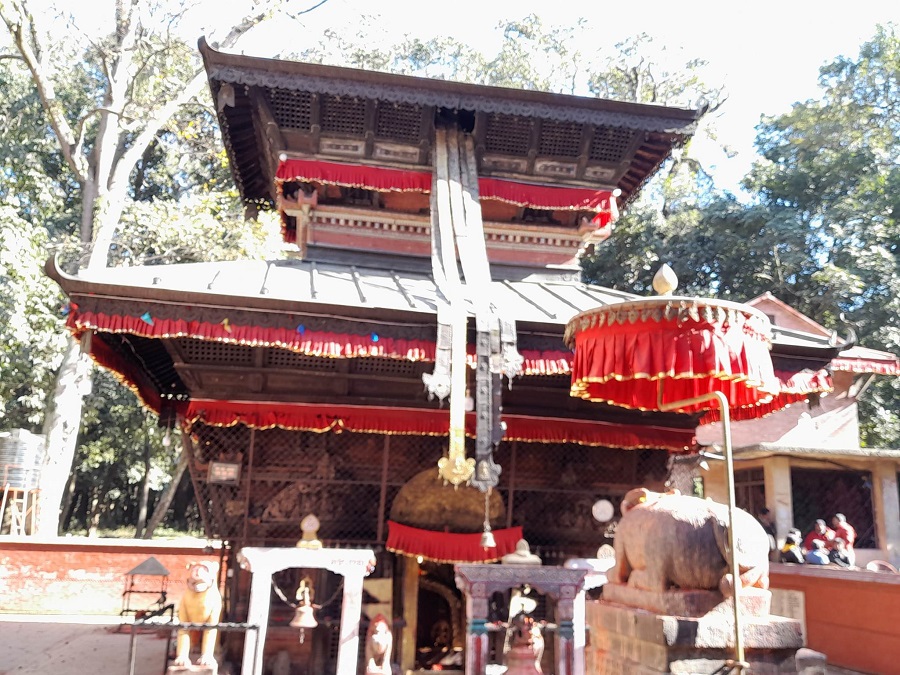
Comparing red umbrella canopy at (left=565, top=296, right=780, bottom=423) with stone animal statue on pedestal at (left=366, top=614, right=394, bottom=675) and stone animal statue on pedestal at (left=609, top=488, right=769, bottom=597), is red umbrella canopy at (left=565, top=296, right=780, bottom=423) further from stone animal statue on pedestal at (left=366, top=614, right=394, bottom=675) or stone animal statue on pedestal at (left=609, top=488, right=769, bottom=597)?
stone animal statue on pedestal at (left=366, top=614, right=394, bottom=675)

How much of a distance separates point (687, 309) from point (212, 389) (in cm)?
513

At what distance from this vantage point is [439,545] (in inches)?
308

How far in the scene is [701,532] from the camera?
188 inches

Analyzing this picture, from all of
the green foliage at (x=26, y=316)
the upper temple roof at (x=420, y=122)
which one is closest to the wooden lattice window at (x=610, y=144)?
the upper temple roof at (x=420, y=122)

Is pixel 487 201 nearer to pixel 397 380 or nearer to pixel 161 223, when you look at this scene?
pixel 397 380

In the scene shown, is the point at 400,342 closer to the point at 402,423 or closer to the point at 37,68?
the point at 402,423

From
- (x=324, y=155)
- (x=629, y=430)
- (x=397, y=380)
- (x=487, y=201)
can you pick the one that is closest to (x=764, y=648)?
(x=629, y=430)

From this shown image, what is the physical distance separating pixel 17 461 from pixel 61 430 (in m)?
1.61

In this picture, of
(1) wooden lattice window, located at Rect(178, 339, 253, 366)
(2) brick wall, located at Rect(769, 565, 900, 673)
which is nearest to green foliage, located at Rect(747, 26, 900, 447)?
(2) brick wall, located at Rect(769, 565, 900, 673)

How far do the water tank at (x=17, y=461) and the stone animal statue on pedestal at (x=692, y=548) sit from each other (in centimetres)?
1686

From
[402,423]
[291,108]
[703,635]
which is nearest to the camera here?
[703,635]

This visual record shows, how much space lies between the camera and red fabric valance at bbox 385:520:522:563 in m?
7.78

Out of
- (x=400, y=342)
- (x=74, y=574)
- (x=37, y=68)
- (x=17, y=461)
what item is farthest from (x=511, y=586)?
(x=37, y=68)

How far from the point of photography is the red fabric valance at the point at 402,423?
7.69 m
